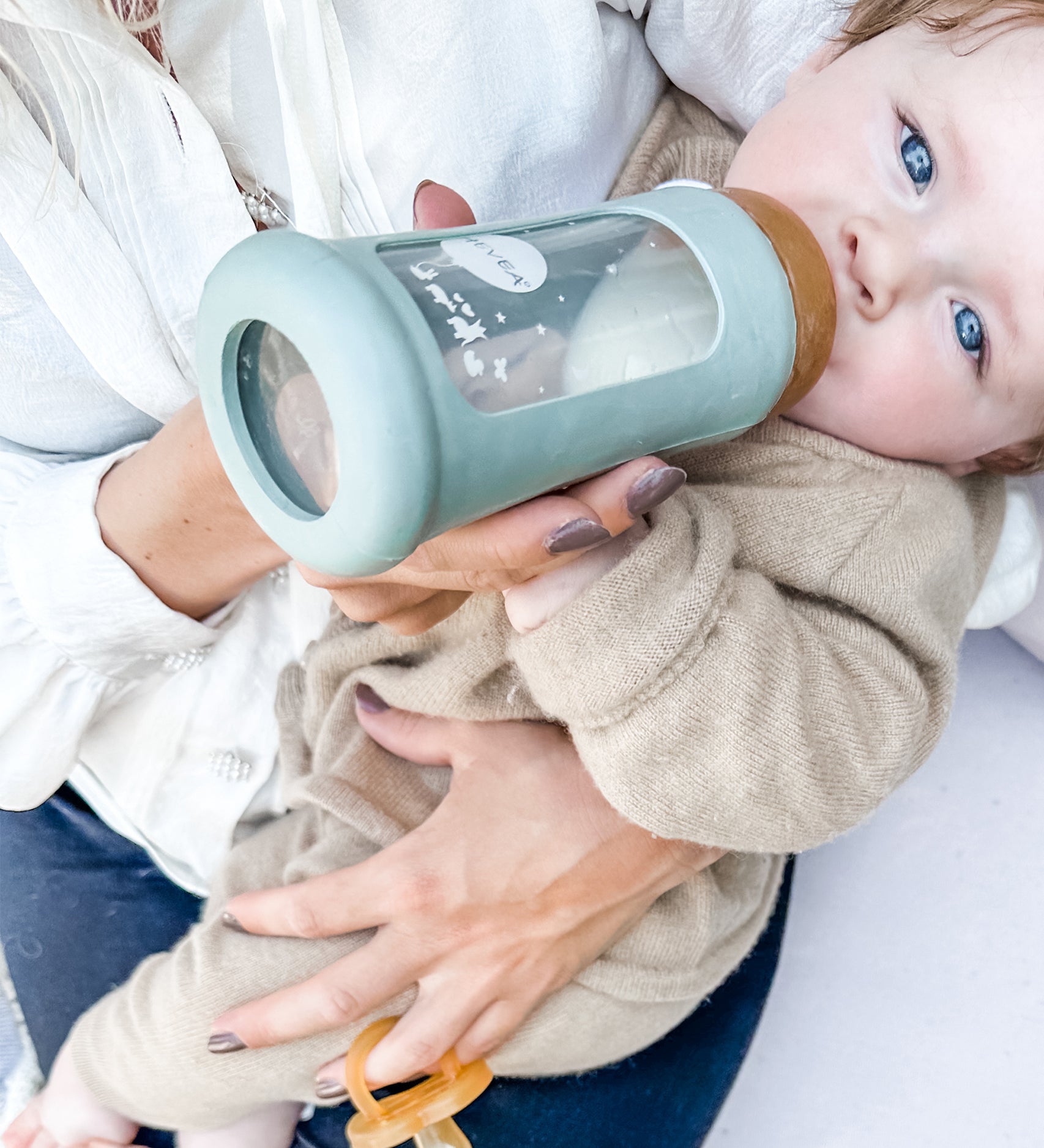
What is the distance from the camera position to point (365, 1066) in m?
0.81

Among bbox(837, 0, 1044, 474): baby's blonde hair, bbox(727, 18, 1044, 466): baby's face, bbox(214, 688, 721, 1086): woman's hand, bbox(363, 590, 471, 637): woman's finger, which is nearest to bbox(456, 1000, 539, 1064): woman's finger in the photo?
bbox(214, 688, 721, 1086): woman's hand

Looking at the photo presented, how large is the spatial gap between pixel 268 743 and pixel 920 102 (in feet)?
2.83

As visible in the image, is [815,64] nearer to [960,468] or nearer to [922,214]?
[922,214]

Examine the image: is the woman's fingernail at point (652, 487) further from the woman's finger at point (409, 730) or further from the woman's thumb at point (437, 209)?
the woman's finger at point (409, 730)

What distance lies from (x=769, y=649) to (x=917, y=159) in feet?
1.39

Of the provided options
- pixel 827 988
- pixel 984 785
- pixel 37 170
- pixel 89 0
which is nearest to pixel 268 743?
pixel 37 170

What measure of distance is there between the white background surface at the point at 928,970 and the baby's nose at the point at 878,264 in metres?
0.77

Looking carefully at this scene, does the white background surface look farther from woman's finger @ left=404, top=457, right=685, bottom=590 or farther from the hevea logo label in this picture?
the hevea logo label

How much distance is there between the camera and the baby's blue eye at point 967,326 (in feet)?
2.55

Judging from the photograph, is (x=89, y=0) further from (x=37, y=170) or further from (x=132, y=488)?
(x=132, y=488)

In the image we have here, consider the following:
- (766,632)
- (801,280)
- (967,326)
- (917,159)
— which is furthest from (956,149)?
(766,632)

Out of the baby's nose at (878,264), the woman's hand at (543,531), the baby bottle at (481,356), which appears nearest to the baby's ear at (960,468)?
the baby's nose at (878,264)

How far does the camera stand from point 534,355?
50cm

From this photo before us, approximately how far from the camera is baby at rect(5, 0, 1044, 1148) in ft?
2.30
